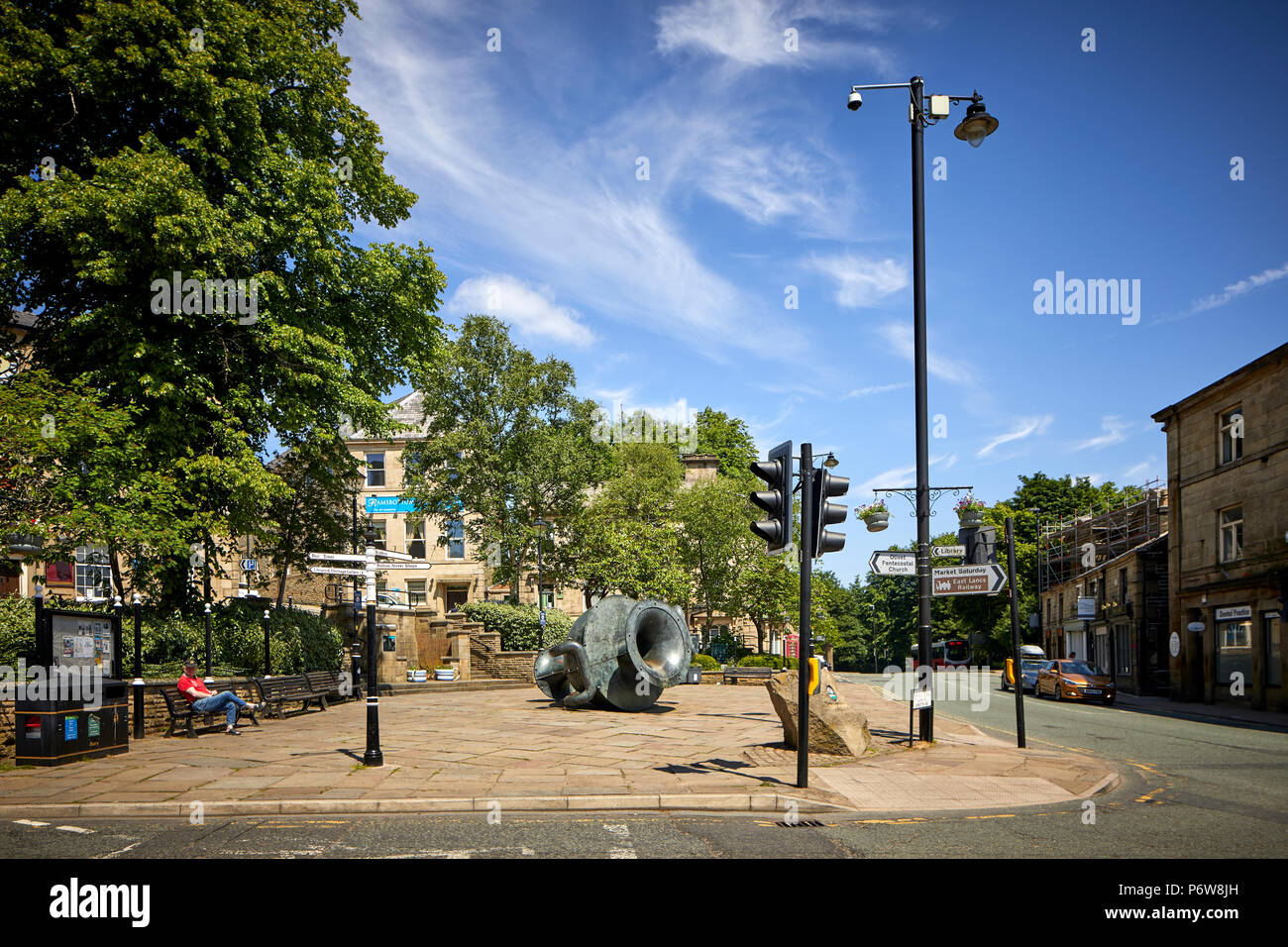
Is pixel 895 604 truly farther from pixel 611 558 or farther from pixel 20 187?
pixel 20 187

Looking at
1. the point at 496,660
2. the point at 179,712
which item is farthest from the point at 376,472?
the point at 179,712

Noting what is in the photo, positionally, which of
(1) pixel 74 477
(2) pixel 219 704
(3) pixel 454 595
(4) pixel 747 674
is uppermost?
(1) pixel 74 477

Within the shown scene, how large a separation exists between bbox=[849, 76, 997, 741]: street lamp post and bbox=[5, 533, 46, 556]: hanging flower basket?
1484cm

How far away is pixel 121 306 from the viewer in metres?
17.3

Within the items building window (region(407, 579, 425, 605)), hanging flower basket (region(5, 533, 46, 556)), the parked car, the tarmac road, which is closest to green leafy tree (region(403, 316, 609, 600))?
building window (region(407, 579, 425, 605))

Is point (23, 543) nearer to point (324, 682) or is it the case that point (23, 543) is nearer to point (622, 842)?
point (324, 682)

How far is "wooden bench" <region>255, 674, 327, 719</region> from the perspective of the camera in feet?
57.8

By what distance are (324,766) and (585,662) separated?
7.98 m

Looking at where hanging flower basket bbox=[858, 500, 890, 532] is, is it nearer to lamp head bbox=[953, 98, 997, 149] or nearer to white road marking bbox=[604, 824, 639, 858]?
lamp head bbox=[953, 98, 997, 149]

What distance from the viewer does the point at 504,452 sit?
3794 centimetres

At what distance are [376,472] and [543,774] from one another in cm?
4483

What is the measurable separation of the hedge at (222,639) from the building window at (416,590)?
27.6m
